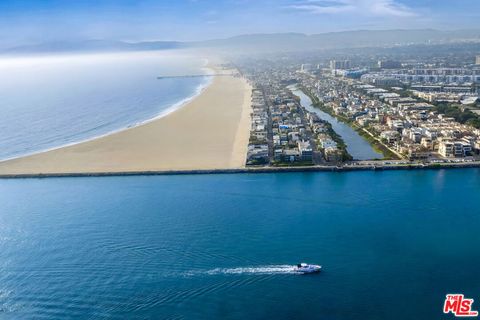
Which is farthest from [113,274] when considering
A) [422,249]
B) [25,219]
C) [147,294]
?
[422,249]

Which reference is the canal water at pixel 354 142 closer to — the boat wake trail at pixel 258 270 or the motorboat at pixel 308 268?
the motorboat at pixel 308 268

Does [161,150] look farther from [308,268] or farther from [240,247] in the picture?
[308,268]

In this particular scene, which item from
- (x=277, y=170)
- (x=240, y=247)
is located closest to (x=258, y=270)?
(x=240, y=247)

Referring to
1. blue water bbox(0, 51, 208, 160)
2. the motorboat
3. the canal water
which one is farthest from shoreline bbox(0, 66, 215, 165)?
the motorboat

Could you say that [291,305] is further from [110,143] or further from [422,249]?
[110,143]

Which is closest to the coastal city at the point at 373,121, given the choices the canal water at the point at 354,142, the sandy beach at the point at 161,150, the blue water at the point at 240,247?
the canal water at the point at 354,142
